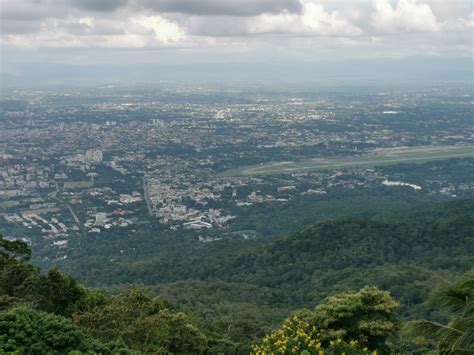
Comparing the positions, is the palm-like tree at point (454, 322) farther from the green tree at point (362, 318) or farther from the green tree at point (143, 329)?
the green tree at point (143, 329)

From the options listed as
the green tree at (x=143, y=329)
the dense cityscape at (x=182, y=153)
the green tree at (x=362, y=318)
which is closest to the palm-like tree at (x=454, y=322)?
the green tree at (x=362, y=318)

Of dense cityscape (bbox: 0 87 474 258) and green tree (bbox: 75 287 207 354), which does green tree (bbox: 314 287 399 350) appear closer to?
green tree (bbox: 75 287 207 354)

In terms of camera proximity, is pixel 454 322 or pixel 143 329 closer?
pixel 454 322

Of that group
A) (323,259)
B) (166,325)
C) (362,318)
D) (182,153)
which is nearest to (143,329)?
(166,325)

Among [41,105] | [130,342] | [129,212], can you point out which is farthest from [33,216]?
[41,105]

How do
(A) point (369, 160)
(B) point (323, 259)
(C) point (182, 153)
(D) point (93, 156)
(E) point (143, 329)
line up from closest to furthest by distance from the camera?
(E) point (143, 329)
(B) point (323, 259)
(D) point (93, 156)
(A) point (369, 160)
(C) point (182, 153)

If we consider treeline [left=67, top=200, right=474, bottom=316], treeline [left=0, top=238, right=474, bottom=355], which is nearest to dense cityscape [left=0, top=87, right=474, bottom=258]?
treeline [left=67, top=200, right=474, bottom=316]

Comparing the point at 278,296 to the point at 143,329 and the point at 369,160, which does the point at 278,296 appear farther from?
the point at 369,160
